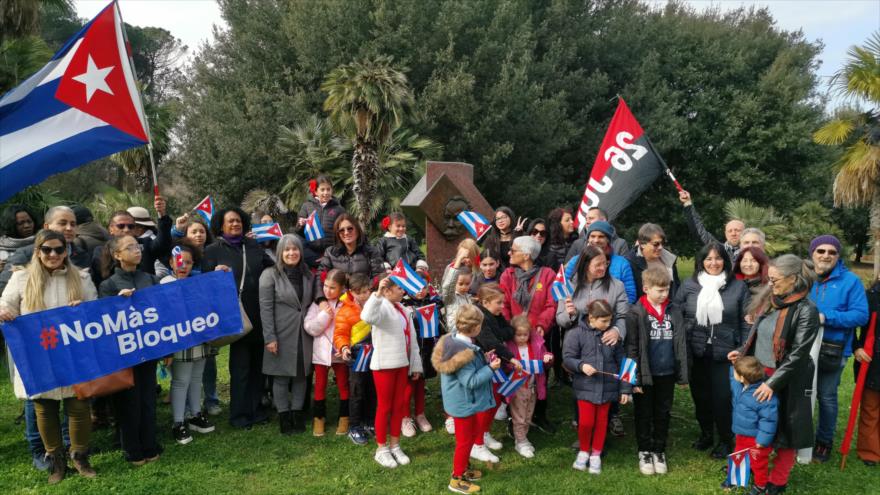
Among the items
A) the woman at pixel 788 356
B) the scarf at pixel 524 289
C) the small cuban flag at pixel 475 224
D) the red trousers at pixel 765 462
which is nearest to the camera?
the woman at pixel 788 356

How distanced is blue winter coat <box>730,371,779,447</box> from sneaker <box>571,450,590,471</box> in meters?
1.21

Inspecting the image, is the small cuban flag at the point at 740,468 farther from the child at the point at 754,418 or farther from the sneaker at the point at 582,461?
the sneaker at the point at 582,461

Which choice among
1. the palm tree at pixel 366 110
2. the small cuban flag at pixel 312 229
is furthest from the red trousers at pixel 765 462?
the palm tree at pixel 366 110

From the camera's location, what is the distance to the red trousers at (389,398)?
5.33 meters

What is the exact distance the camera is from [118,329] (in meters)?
5.16

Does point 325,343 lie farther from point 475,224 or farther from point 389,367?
point 475,224

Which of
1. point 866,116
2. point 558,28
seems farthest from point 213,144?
point 866,116

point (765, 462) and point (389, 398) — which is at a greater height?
point (389, 398)

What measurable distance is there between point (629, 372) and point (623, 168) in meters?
3.26

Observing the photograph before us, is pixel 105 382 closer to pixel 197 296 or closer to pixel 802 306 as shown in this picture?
pixel 197 296

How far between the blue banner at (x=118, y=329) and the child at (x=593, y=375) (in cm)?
301

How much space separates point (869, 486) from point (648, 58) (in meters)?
19.6

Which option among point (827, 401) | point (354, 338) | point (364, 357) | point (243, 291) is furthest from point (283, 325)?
point (827, 401)

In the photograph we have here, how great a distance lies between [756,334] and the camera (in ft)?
16.3
